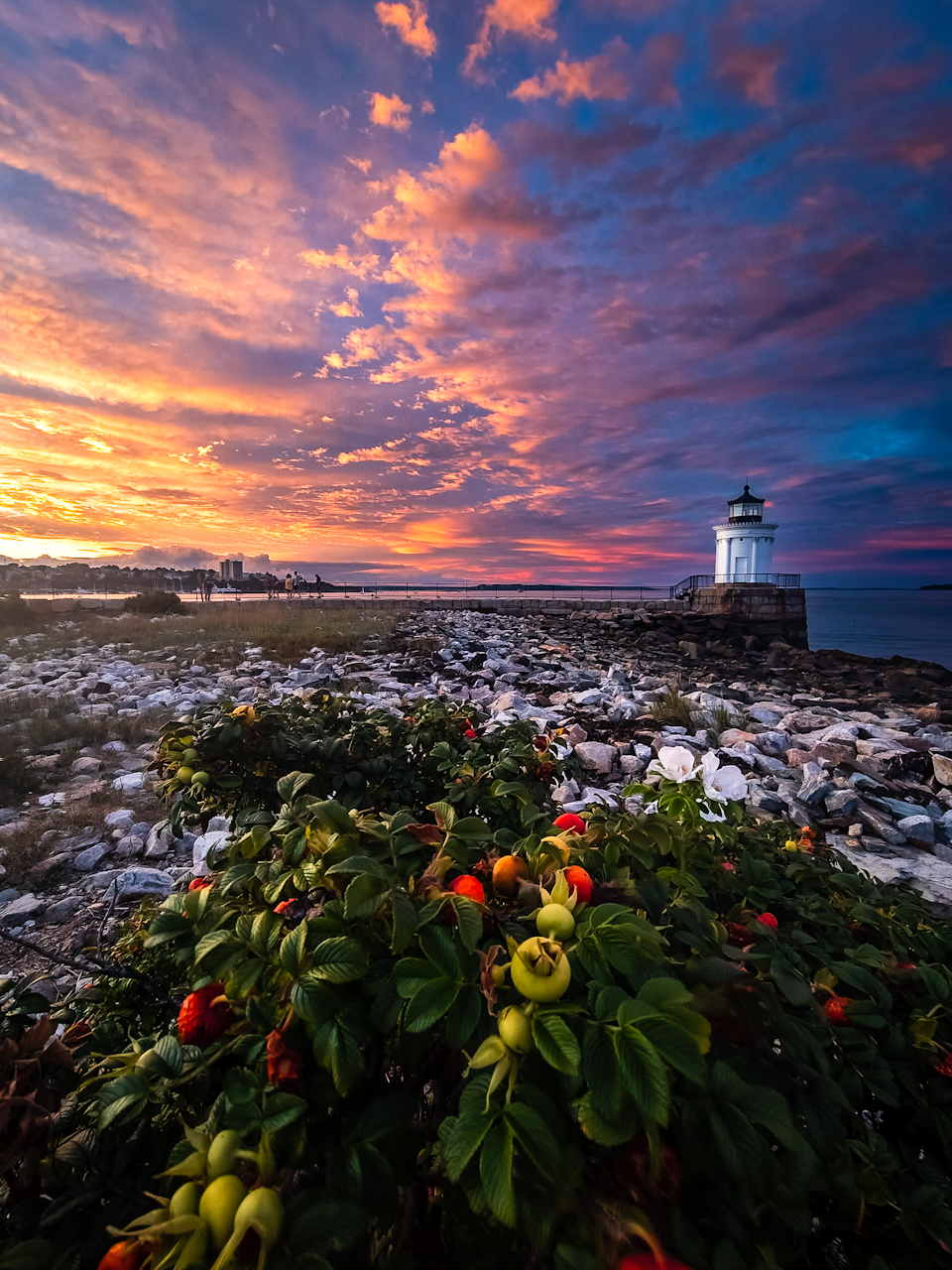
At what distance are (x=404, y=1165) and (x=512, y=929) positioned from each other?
366mm

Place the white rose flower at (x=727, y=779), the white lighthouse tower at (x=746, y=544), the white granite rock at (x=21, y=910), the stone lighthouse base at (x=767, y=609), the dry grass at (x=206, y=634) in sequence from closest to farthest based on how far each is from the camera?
1. the white granite rock at (x=21, y=910)
2. the white rose flower at (x=727, y=779)
3. the dry grass at (x=206, y=634)
4. the stone lighthouse base at (x=767, y=609)
5. the white lighthouse tower at (x=746, y=544)

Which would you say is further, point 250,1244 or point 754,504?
point 754,504

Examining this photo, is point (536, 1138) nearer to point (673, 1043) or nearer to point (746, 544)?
point (673, 1043)

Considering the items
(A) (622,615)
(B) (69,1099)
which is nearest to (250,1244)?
(B) (69,1099)

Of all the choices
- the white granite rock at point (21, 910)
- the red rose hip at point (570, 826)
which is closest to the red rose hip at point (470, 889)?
the red rose hip at point (570, 826)

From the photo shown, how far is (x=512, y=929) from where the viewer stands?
0.95 meters

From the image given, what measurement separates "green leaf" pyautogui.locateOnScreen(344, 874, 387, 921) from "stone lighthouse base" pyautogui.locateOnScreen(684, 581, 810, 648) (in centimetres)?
3554

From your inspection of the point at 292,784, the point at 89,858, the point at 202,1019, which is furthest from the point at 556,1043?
the point at 89,858

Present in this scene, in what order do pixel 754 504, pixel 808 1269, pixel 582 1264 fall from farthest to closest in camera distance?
pixel 754 504, pixel 808 1269, pixel 582 1264

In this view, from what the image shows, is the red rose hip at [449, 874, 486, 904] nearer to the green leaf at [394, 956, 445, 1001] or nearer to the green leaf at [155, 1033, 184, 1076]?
the green leaf at [394, 956, 445, 1001]

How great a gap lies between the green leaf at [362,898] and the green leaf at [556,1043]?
33cm

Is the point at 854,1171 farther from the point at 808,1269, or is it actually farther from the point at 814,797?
the point at 814,797

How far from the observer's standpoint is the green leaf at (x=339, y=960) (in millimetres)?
863

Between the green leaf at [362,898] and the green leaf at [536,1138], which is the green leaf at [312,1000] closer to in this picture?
the green leaf at [362,898]
